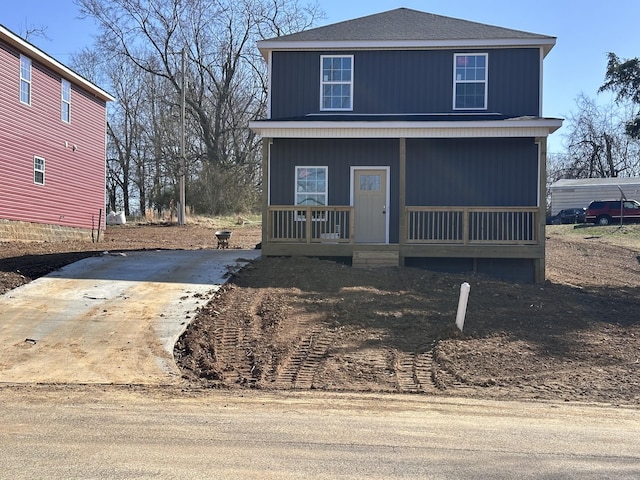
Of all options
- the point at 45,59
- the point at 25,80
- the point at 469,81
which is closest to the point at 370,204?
the point at 469,81

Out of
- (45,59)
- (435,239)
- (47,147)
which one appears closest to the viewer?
(435,239)

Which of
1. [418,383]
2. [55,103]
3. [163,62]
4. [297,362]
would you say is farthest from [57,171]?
[163,62]

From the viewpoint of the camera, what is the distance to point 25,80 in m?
20.8

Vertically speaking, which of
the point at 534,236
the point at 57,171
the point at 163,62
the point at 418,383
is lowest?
the point at 418,383

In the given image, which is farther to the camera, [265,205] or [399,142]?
[399,142]

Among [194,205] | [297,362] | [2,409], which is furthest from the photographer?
[194,205]

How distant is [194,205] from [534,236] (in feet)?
100

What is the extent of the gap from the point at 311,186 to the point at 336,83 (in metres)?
2.91

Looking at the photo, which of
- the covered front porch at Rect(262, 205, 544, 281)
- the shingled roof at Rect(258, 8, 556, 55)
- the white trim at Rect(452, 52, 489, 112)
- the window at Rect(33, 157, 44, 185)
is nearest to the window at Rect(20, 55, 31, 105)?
the window at Rect(33, 157, 44, 185)

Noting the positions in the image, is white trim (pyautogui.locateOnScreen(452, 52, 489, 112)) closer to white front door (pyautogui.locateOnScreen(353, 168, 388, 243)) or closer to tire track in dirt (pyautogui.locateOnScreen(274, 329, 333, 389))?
white front door (pyautogui.locateOnScreen(353, 168, 388, 243))

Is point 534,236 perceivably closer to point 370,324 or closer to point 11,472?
point 370,324

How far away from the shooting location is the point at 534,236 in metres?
14.9

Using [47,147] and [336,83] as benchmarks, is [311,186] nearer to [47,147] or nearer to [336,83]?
[336,83]

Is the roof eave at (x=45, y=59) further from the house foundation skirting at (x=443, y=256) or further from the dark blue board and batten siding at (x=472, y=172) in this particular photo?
the dark blue board and batten siding at (x=472, y=172)
